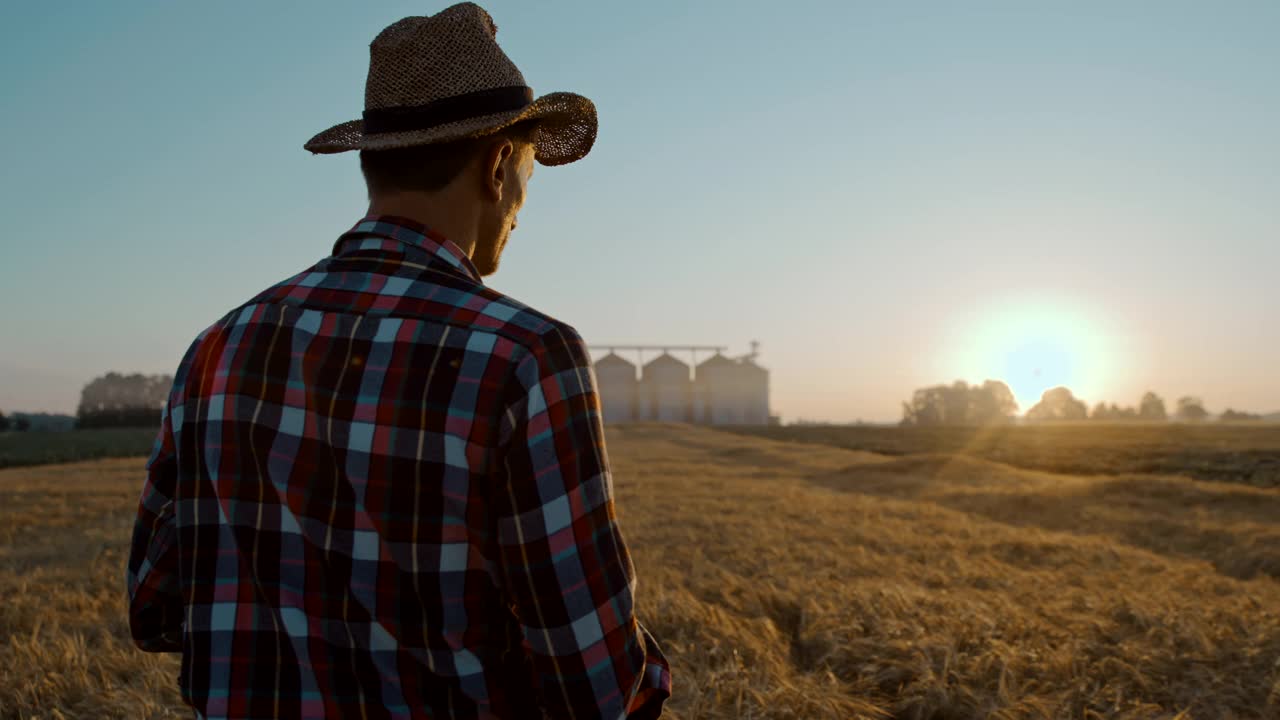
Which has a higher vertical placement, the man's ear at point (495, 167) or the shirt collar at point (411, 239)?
the man's ear at point (495, 167)

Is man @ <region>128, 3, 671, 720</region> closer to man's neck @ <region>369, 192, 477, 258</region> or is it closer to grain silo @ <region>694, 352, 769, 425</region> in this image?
man's neck @ <region>369, 192, 477, 258</region>

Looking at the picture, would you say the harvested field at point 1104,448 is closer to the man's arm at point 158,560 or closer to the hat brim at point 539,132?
the hat brim at point 539,132

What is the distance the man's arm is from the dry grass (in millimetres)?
2221

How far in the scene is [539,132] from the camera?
174 cm

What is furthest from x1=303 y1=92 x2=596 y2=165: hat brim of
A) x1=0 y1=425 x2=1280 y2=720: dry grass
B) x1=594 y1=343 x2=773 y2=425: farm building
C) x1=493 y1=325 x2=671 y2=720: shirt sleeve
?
x1=594 y1=343 x2=773 y2=425: farm building

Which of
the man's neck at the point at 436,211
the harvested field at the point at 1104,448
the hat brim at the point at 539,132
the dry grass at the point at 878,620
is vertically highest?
the hat brim at the point at 539,132

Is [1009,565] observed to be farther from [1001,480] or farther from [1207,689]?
[1001,480]

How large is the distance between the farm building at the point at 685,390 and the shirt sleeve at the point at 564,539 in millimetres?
64771

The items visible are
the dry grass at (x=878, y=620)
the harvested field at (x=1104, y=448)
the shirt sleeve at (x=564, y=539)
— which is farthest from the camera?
the harvested field at (x=1104, y=448)

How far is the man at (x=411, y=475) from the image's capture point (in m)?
1.21

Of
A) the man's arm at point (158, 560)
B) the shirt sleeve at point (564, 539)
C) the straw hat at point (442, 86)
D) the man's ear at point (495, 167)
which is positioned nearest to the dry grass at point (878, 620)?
the man's arm at point (158, 560)

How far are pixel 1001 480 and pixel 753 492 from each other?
8.45m

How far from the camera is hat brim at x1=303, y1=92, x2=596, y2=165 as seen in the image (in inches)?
54.1

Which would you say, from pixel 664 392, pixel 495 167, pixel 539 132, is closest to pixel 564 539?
pixel 495 167
